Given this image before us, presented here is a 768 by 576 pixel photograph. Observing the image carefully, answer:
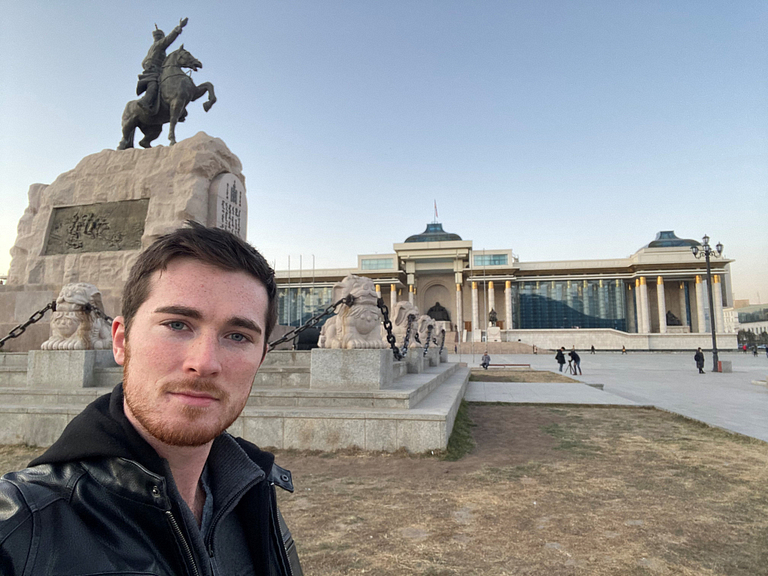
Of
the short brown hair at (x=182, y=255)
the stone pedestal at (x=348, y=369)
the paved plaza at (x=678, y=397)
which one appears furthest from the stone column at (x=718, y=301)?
the short brown hair at (x=182, y=255)

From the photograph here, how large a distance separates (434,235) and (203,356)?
5819 centimetres

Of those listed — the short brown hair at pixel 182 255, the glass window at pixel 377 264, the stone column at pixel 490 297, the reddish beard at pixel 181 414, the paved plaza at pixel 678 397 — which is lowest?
the paved plaza at pixel 678 397

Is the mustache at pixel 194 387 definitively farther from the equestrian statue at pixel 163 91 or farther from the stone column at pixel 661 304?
the stone column at pixel 661 304

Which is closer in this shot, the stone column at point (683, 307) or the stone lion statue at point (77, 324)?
the stone lion statue at point (77, 324)

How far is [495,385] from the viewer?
11977 millimetres

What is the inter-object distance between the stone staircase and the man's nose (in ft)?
13.0

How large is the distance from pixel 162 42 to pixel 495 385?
11.0 m

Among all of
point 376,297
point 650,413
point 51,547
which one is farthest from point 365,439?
point 650,413

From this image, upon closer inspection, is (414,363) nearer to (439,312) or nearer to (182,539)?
(182,539)

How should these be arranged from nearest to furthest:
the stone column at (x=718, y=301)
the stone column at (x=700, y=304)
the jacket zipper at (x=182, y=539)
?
1. the jacket zipper at (x=182, y=539)
2. the stone column at (x=718, y=301)
3. the stone column at (x=700, y=304)

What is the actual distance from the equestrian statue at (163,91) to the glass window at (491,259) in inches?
1632

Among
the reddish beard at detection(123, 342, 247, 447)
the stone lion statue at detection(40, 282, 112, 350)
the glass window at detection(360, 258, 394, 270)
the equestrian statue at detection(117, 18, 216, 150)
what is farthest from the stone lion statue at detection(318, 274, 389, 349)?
the glass window at detection(360, 258, 394, 270)

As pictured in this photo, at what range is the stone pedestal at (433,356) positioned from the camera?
1215cm

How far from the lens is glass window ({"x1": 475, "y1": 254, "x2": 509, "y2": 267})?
48.1 meters
